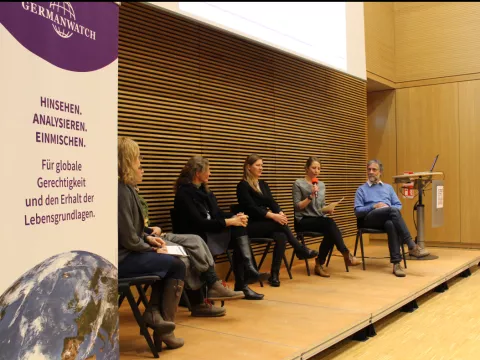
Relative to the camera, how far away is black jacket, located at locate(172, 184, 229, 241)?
359 centimetres

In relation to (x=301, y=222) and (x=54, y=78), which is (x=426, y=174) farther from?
(x=54, y=78)

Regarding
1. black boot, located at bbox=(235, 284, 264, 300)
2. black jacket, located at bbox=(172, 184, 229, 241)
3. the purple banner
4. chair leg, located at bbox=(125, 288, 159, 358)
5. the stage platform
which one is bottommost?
the stage platform

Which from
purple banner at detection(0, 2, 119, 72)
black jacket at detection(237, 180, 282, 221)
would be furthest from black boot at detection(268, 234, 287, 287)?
purple banner at detection(0, 2, 119, 72)

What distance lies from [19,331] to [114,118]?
0.93 m

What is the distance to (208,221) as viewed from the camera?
364cm

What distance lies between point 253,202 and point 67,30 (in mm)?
2735

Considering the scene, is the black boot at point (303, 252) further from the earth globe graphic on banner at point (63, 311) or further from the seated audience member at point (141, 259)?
the earth globe graphic on banner at point (63, 311)

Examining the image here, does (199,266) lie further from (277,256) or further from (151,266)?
(277,256)

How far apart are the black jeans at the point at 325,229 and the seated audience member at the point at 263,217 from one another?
421mm

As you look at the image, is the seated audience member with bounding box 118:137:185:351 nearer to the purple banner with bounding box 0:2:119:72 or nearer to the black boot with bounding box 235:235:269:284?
the purple banner with bounding box 0:2:119:72

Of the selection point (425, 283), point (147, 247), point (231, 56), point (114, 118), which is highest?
point (231, 56)

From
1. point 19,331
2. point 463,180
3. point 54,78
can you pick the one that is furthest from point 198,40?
point 463,180

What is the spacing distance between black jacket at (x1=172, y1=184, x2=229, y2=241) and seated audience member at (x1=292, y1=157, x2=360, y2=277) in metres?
1.33

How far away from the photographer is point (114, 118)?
2098 mm
